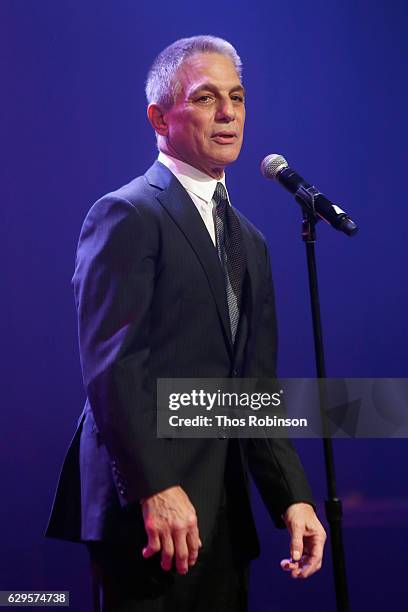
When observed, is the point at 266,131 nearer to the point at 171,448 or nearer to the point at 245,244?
the point at 245,244

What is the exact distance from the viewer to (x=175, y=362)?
144 cm

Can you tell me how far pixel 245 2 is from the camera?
221 cm

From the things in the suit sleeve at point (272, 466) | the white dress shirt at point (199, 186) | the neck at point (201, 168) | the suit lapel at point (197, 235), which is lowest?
the suit sleeve at point (272, 466)

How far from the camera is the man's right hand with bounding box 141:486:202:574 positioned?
4.15 feet

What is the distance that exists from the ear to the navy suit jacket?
10 centimetres

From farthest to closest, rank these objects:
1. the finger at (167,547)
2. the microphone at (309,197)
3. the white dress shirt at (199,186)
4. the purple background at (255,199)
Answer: the purple background at (255,199)
the white dress shirt at (199,186)
the microphone at (309,197)
the finger at (167,547)

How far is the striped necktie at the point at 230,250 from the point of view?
1531mm

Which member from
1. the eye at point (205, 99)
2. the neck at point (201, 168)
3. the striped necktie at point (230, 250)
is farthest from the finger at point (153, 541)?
the eye at point (205, 99)

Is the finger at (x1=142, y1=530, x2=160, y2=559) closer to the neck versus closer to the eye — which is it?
the neck

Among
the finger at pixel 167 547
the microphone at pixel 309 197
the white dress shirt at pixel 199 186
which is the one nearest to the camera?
the finger at pixel 167 547

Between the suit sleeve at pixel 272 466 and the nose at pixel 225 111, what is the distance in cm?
37

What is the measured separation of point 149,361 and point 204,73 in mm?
583

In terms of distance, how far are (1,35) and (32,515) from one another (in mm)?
1168

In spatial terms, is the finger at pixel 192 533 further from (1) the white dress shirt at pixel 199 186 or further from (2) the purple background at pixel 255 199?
(2) the purple background at pixel 255 199
